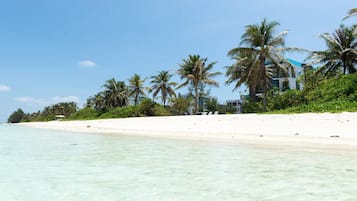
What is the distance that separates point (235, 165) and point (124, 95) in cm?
4358

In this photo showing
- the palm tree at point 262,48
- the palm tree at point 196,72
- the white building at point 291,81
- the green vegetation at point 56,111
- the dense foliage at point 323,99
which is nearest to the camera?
the dense foliage at point 323,99

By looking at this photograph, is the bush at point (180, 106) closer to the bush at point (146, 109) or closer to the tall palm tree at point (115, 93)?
the bush at point (146, 109)

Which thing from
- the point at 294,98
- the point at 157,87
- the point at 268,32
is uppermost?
the point at 268,32

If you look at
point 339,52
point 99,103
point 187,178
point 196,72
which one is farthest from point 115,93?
point 187,178

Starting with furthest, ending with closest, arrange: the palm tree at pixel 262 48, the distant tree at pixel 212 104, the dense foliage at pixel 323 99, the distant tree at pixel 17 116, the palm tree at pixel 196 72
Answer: the distant tree at pixel 17 116
the distant tree at pixel 212 104
the palm tree at pixel 196 72
the palm tree at pixel 262 48
the dense foliage at pixel 323 99

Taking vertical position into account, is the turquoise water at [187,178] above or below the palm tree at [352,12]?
below

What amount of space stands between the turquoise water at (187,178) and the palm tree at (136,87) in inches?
1483

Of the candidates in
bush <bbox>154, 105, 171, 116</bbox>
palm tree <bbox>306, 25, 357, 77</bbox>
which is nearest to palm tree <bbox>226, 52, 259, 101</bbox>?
palm tree <bbox>306, 25, 357, 77</bbox>

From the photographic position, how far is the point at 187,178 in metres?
4.48

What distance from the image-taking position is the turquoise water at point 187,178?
3559 mm

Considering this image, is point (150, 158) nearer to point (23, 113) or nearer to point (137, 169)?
point (137, 169)

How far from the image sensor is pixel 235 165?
18.1ft

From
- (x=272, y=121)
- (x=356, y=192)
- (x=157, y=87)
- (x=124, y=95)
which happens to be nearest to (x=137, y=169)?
(x=356, y=192)

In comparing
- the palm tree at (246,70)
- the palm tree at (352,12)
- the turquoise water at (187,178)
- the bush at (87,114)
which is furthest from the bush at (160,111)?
the turquoise water at (187,178)
